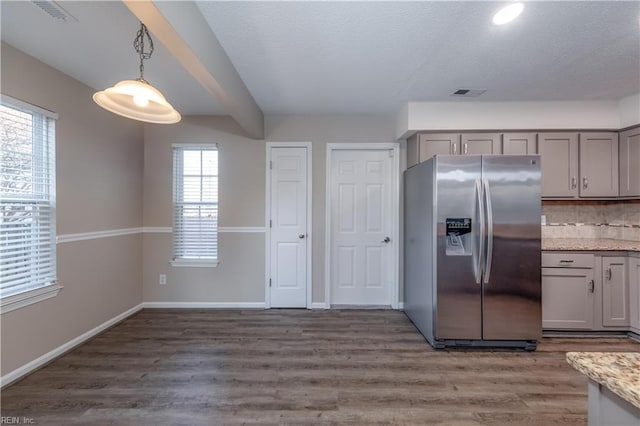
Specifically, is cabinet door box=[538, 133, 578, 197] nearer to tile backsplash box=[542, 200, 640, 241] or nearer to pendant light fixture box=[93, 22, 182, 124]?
tile backsplash box=[542, 200, 640, 241]

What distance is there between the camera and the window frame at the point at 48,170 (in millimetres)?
2311

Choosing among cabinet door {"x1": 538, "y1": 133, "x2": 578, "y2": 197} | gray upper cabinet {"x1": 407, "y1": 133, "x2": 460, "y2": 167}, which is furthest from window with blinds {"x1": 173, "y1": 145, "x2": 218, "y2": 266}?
cabinet door {"x1": 538, "y1": 133, "x2": 578, "y2": 197}

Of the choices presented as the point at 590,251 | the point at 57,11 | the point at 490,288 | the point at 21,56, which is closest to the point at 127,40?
the point at 57,11

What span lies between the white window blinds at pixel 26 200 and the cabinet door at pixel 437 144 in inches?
141

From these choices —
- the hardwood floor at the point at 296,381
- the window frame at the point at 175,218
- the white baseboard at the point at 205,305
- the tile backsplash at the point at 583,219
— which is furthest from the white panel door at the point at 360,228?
the tile backsplash at the point at 583,219

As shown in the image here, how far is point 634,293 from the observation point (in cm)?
294

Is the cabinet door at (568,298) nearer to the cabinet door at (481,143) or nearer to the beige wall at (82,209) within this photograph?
the cabinet door at (481,143)

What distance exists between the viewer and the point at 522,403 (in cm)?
202

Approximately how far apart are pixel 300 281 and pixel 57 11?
3244 mm

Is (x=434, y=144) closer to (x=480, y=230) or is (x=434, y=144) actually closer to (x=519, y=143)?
(x=519, y=143)

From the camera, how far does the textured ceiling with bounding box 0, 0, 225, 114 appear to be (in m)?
1.83

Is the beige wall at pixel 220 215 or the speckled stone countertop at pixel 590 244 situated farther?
the beige wall at pixel 220 215

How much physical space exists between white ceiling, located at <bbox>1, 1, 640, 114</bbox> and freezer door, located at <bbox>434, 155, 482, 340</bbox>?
0.84 m

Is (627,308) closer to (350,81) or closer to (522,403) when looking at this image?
(522,403)
